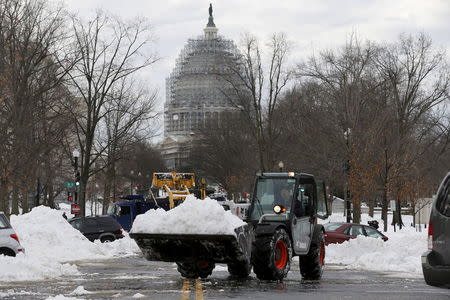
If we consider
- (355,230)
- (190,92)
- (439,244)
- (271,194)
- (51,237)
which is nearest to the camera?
(439,244)

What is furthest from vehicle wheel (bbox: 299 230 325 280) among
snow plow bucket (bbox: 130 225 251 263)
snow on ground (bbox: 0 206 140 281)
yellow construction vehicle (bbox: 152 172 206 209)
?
yellow construction vehicle (bbox: 152 172 206 209)

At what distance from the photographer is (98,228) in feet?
119

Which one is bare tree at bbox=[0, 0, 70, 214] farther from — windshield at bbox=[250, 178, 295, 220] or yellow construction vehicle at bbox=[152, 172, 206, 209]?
windshield at bbox=[250, 178, 295, 220]

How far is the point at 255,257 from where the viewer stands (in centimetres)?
1558

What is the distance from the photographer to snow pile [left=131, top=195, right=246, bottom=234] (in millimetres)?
15086

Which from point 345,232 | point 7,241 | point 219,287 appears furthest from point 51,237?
point 219,287

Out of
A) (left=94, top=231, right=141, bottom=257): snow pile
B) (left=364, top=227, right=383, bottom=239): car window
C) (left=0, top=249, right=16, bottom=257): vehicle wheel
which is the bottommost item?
(left=94, top=231, right=141, bottom=257): snow pile

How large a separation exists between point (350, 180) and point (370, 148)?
220cm

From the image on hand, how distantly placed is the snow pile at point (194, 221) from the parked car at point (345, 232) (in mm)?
16146

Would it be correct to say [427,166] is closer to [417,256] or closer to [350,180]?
[350,180]

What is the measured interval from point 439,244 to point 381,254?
1306cm

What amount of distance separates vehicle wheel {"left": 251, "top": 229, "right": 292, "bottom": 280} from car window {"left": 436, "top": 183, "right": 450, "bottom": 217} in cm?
553

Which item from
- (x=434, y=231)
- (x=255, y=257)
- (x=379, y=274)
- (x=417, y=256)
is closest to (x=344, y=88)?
(x=417, y=256)

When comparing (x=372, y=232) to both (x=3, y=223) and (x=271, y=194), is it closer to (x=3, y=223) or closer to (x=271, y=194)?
(x=271, y=194)
